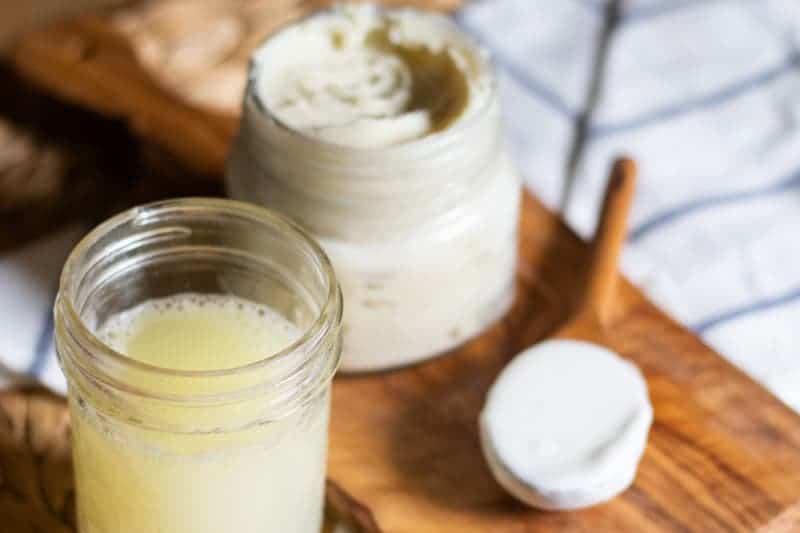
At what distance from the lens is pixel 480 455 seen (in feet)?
1.89

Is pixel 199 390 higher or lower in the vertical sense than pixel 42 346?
higher

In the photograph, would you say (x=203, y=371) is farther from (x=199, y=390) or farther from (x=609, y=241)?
(x=609, y=241)

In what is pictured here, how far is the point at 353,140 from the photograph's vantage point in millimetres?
564

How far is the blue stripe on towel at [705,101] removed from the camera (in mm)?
842

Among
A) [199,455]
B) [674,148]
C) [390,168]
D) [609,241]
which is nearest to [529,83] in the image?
[674,148]

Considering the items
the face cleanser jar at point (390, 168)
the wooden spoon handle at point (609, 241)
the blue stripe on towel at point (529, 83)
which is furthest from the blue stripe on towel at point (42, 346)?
the blue stripe on towel at point (529, 83)

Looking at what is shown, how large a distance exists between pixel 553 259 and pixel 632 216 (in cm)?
10

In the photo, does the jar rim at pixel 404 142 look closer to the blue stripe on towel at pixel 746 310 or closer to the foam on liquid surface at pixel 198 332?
the foam on liquid surface at pixel 198 332

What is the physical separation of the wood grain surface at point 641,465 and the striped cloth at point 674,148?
71mm

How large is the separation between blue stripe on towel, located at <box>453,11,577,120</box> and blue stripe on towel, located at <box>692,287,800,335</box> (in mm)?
200

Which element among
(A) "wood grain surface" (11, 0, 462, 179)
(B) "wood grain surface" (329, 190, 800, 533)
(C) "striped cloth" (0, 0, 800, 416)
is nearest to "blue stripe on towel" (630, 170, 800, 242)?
(C) "striped cloth" (0, 0, 800, 416)

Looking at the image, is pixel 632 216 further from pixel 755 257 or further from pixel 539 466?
pixel 539 466

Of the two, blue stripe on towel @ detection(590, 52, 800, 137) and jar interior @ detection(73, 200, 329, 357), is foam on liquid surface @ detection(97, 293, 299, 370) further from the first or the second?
blue stripe on towel @ detection(590, 52, 800, 137)

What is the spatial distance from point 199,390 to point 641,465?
0.73 feet
